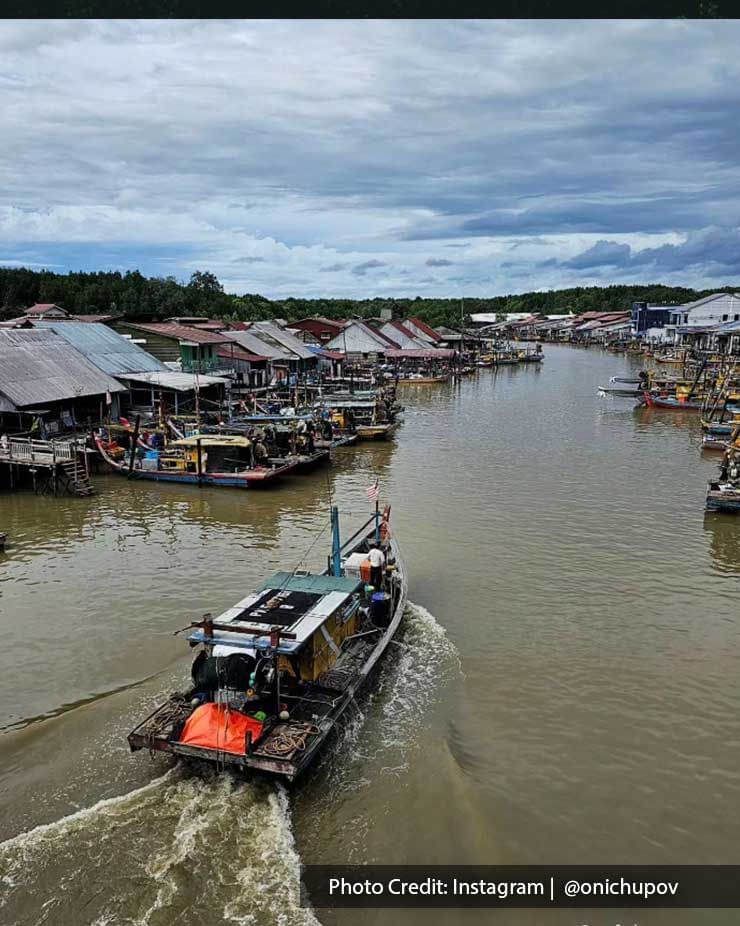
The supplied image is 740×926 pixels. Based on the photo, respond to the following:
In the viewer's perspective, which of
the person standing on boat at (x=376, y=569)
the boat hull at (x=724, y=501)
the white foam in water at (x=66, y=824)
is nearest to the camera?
the white foam in water at (x=66, y=824)

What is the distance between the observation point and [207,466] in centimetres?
2583

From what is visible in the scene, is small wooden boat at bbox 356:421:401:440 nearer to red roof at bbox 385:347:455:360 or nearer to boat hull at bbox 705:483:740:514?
boat hull at bbox 705:483:740:514

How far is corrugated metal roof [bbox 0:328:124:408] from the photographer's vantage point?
26.9m

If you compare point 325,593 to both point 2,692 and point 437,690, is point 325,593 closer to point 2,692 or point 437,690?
point 437,690

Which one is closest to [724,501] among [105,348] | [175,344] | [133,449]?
[133,449]

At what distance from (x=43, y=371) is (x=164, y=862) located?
25.1m

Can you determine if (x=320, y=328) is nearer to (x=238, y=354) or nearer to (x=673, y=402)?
(x=238, y=354)

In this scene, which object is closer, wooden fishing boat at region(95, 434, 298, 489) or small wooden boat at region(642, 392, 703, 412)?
wooden fishing boat at region(95, 434, 298, 489)

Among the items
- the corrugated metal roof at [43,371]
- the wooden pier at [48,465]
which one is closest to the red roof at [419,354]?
the corrugated metal roof at [43,371]

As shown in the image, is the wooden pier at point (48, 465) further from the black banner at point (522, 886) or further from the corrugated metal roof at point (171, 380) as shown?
the black banner at point (522, 886)

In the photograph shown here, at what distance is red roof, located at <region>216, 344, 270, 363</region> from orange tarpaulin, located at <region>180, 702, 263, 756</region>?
118 ft

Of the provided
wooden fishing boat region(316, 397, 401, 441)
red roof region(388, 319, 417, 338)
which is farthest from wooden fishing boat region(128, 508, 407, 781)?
red roof region(388, 319, 417, 338)

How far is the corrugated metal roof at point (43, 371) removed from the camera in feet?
88.1

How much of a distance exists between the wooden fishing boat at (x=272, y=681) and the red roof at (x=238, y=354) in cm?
3368
